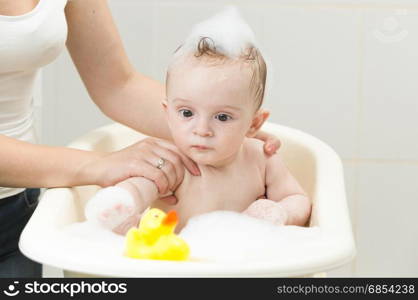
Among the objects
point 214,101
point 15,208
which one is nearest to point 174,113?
point 214,101

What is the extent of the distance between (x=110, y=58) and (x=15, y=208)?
1.09ft

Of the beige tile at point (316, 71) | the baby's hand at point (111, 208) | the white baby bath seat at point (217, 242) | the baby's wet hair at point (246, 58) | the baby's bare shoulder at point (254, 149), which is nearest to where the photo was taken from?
the white baby bath seat at point (217, 242)

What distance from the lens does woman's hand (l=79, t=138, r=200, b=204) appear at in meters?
1.13

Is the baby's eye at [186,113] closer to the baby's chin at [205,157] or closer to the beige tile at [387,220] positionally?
the baby's chin at [205,157]

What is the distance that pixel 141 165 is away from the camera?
1.13 meters

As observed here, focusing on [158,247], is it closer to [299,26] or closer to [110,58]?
[110,58]

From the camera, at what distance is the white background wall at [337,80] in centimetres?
181

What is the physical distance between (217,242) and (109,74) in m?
0.52

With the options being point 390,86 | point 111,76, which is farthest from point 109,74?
point 390,86

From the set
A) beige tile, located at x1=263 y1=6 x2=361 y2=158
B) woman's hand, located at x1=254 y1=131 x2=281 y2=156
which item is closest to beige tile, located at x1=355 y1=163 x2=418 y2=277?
beige tile, located at x1=263 y1=6 x2=361 y2=158

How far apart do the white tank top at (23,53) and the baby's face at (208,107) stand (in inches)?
8.4

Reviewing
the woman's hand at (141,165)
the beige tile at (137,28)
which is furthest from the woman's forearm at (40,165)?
the beige tile at (137,28)

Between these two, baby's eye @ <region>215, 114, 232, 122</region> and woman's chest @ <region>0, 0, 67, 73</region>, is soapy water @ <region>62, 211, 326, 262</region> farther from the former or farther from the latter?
woman's chest @ <region>0, 0, 67, 73</region>

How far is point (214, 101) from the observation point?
110cm
